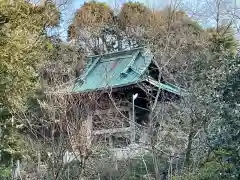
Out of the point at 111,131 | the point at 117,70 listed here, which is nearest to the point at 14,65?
the point at 111,131

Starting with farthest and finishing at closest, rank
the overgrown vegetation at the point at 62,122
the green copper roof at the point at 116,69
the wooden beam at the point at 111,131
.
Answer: the green copper roof at the point at 116,69 < the wooden beam at the point at 111,131 < the overgrown vegetation at the point at 62,122

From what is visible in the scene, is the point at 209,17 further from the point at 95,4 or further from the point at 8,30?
the point at 8,30

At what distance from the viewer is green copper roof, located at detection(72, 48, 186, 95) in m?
12.0

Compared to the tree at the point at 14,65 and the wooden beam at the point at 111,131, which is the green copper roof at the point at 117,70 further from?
the tree at the point at 14,65

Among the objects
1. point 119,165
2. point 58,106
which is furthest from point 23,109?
point 119,165

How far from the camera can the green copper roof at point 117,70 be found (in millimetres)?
11955

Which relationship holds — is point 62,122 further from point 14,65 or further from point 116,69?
point 116,69

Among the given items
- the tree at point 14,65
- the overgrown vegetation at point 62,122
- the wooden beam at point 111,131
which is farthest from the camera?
the wooden beam at point 111,131

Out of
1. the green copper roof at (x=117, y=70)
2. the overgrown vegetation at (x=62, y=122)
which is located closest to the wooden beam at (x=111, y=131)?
the overgrown vegetation at (x=62, y=122)

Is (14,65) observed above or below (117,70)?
below

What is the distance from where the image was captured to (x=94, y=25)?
19578 millimetres

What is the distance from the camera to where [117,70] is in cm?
1341

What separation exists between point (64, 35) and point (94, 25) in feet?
6.80

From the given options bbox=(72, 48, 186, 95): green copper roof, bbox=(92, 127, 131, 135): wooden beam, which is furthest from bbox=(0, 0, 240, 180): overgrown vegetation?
bbox=(72, 48, 186, 95): green copper roof
